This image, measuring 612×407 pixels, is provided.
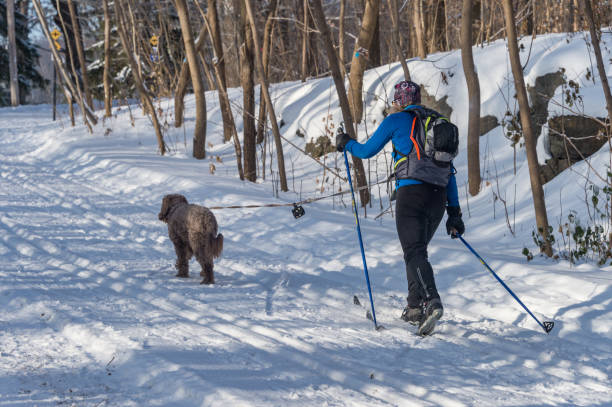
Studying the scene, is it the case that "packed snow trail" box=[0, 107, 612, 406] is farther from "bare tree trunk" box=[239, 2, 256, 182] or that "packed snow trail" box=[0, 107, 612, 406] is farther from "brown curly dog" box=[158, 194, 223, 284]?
"bare tree trunk" box=[239, 2, 256, 182]

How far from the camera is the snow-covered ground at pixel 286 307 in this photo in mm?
3908

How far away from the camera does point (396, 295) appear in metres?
6.31

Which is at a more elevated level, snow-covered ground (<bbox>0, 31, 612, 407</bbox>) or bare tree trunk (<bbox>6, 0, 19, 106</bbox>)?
bare tree trunk (<bbox>6, 0, 19, 106</bbox>)

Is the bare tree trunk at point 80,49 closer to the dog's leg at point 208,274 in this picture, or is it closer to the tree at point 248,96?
the tree at point 248,96

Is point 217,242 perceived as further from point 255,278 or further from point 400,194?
point 400,194

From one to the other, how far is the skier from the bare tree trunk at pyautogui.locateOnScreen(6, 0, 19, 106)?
34.4 meters

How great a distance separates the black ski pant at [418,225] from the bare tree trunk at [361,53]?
8.57 meters

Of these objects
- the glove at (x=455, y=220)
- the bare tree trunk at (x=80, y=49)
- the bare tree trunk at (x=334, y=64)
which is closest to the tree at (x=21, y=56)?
the bare tree trunk at (x=80, y=49)

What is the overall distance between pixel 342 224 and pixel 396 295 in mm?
2879

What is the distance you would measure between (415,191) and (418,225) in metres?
0.30

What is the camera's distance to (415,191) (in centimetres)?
504

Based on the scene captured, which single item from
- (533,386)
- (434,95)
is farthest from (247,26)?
(533,386)

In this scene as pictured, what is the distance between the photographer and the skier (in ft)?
16.3

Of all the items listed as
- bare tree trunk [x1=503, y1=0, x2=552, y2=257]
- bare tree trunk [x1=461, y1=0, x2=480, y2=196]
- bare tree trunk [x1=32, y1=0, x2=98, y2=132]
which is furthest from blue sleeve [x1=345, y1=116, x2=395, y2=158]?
bare tree trunk [x1=32, y1=0, x2=98, y2=132]
